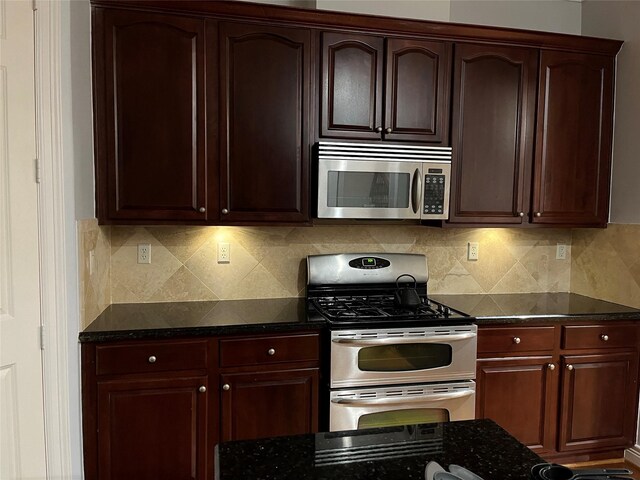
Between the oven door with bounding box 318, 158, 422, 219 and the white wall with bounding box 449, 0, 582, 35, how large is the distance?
3.99 ft

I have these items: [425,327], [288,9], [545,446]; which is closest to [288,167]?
[288,9]

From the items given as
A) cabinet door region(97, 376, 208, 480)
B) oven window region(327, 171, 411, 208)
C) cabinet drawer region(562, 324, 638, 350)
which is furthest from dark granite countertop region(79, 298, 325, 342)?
cabinet drawer region(562, 324, 638, 350)

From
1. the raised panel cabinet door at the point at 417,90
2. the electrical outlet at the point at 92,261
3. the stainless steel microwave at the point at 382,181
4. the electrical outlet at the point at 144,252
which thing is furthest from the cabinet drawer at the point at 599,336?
the electrical outlet at the point at 92,261

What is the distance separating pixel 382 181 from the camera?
271 centimetres

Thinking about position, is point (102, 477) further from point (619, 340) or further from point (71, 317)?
point (619, 340)

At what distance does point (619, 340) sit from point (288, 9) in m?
2.55

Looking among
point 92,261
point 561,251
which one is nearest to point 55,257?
point 92,261

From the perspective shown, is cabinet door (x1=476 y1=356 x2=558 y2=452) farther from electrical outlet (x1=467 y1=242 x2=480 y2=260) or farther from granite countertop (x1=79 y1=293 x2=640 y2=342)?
electrical outlet (x1=467 y1=242 x2=480 y2=260)

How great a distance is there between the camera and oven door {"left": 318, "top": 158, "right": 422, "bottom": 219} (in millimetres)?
2635

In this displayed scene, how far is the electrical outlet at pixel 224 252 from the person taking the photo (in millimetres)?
2945

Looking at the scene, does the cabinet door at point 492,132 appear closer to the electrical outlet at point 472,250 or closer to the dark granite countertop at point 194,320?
the electrical outlet at point 472,250

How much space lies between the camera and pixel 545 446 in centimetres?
281

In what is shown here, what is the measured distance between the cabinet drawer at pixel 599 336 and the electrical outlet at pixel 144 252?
233cm

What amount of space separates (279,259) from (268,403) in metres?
0.89
